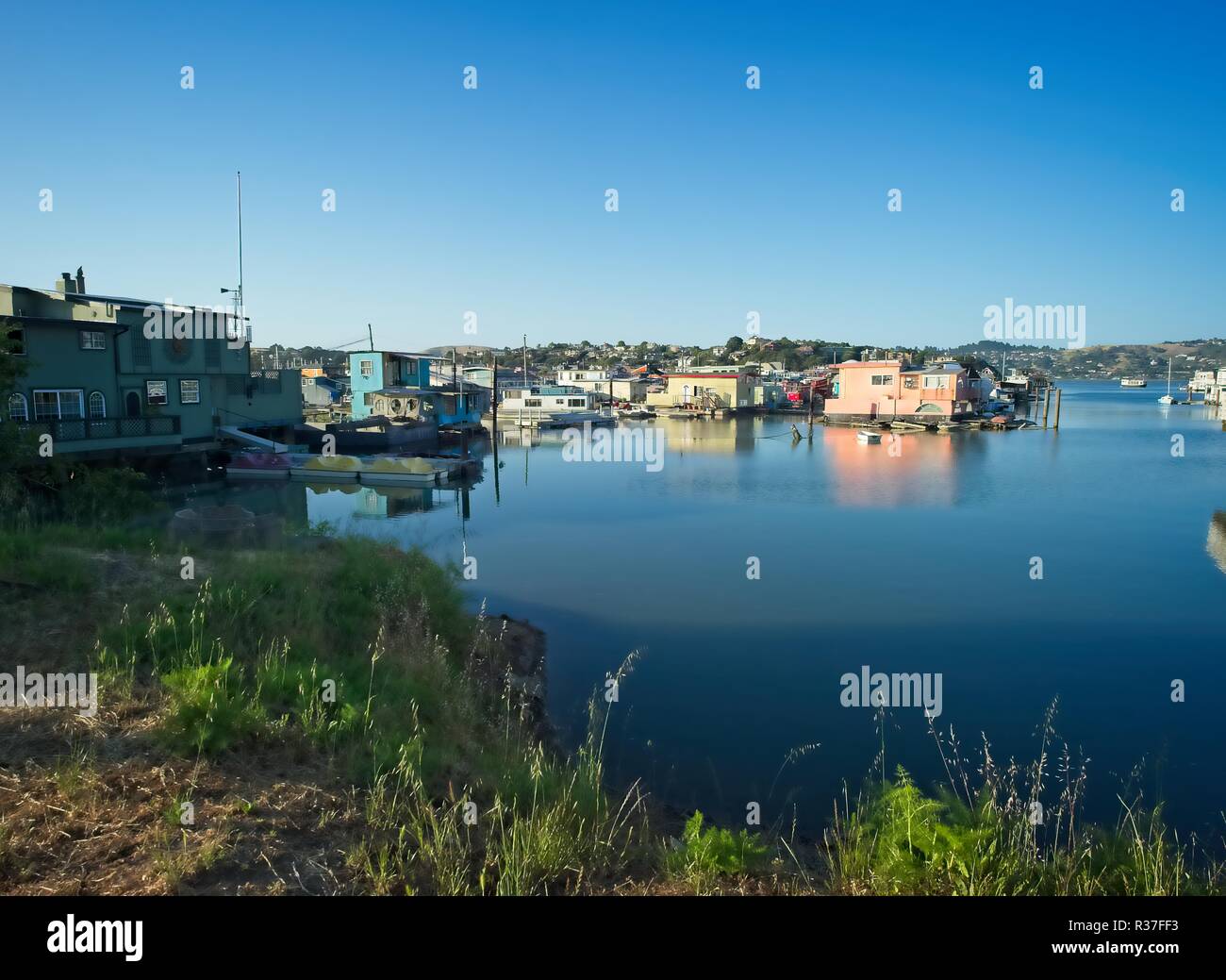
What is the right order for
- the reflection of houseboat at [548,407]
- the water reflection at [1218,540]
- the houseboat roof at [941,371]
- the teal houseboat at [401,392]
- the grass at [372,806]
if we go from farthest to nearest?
the reflection of houseboat at [548,407] → the houseboat roof at [941,371] → the teal houseboat at [401,392] → the water reflection at [1218,540] → the grass at [372,806]

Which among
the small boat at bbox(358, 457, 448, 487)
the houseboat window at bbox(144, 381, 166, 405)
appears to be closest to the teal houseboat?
the small boat at bbox(358, 457, 448, 487)

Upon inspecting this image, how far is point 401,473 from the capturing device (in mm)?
31734

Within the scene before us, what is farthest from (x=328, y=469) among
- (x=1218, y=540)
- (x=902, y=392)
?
(x=902, y=392)

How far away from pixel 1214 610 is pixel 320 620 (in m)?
17.1

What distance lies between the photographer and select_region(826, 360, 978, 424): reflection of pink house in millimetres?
62531

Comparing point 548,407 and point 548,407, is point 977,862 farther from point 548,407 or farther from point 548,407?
point 548,407

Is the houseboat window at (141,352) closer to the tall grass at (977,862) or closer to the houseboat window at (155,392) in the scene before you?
the houseboat window at (155,392)

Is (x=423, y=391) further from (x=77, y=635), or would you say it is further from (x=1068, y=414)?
(x=1068, y=414)

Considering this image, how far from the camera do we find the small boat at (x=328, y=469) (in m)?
31.9

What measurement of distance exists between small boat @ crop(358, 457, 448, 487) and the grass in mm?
23077

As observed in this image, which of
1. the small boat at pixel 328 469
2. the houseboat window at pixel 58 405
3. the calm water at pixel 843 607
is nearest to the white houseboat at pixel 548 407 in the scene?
the calm water at pixel 843 607

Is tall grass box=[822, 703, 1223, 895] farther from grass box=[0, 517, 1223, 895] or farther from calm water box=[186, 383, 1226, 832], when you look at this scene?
calm water box=[186, 383, 1226, 832]

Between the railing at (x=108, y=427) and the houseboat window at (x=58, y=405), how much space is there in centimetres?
37
